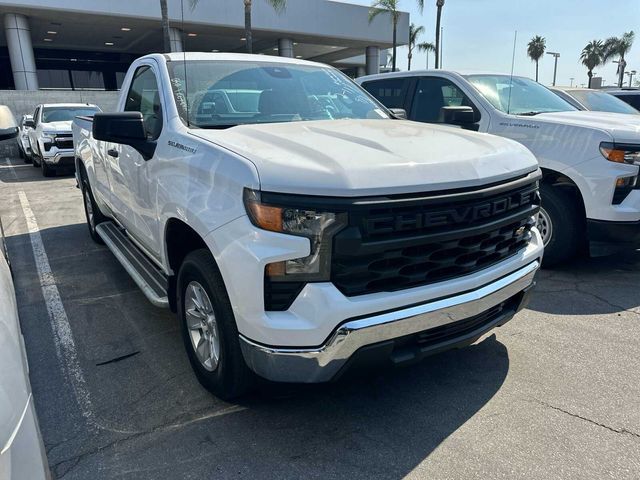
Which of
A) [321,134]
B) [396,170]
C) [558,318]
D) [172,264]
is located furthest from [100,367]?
[558,318]

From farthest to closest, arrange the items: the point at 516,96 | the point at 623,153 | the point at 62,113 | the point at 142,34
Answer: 1. the point at 142,34
2. the point at 62,113
3. the point at 516,96
4. the point at 623,153

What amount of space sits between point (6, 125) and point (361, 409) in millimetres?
2705

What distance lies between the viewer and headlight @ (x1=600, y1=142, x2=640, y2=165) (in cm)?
444

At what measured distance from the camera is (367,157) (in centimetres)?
241

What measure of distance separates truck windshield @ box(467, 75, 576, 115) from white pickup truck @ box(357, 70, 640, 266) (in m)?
0.01

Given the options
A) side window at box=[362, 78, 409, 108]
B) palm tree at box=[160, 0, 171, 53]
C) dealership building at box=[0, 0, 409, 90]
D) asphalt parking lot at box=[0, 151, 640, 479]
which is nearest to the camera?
asphalt parking lot at box=[0, 151, 640, 479]

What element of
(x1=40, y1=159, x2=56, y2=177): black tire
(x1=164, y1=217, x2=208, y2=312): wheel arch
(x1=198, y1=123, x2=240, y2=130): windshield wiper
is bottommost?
(x1=40, y1=159, x2=56, y2=177): black tire

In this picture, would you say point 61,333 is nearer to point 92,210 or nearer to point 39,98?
point 92,210

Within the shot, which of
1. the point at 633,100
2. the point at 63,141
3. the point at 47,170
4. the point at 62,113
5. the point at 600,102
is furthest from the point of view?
the point at 62,113

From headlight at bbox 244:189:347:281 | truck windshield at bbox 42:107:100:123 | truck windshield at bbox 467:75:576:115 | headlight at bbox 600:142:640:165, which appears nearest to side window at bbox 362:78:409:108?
truck windshield at bbox 467:75:576:115

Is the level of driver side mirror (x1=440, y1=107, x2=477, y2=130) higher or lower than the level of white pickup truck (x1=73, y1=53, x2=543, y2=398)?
higher

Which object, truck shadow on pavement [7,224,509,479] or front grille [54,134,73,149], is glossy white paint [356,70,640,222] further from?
front grille [54,134,73,149]

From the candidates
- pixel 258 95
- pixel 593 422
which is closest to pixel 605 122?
pixel 593 422

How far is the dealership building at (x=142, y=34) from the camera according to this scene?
22.7 metres
